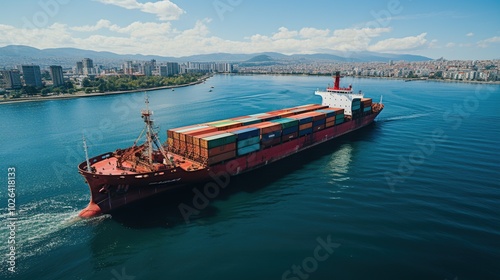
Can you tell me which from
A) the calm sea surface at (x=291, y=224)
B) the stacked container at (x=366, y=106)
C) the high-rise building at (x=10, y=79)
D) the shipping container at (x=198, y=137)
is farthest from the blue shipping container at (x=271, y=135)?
the high-rise building at (x=10, y=79)

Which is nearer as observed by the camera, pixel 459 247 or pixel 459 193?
pixel 459 247

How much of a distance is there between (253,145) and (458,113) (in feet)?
206

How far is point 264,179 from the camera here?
99.6ft

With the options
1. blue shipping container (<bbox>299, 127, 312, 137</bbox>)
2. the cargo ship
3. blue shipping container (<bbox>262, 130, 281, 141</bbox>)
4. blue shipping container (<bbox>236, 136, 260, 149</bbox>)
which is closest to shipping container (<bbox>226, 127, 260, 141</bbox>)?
the cargo ship

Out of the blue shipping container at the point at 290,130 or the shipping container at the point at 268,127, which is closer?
the shipping container at the point at 268,127

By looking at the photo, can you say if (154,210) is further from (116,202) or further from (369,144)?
(369,144)

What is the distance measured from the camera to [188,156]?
28594 mm

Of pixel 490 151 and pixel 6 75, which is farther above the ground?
pixel 6 75

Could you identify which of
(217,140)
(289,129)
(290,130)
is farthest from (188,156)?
(290,130)

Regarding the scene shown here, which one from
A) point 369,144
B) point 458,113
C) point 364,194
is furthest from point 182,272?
point 458,113

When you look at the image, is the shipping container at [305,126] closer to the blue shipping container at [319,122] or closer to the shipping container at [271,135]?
the blue shipping container at [319,122]

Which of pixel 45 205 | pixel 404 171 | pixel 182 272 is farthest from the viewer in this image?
pixel 404 171

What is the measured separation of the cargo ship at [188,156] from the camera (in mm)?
22938

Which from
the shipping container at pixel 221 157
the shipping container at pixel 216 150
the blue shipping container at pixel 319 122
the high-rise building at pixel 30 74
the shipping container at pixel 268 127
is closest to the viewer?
the shipping container at pixel 216 150
